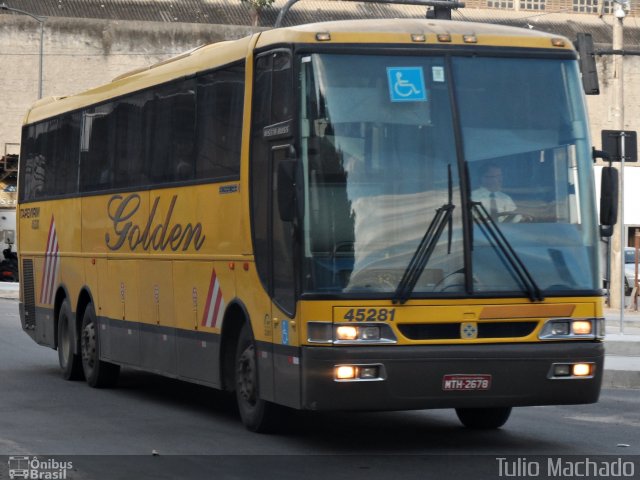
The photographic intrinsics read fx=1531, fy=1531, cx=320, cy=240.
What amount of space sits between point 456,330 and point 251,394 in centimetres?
215

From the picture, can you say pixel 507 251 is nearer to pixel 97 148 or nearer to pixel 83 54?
pixel 97 148

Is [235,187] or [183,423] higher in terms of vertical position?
[235,187]

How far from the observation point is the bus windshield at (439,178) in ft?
35.0

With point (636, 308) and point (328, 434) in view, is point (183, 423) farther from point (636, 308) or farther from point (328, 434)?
point (636, 308)

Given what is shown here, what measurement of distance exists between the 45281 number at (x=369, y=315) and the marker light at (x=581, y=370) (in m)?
1.41

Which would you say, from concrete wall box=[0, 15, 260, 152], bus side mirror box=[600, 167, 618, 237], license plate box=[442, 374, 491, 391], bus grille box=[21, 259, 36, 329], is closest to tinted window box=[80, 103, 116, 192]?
bus grille box=[21, 259, 36, 329]

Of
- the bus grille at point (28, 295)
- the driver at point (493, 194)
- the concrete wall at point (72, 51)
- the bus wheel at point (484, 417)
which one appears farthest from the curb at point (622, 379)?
the concrete wall at point (72, 51)

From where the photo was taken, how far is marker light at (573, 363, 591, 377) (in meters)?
10.9

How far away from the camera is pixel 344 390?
34.5 feet

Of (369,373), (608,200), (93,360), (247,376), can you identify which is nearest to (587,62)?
(93,360)

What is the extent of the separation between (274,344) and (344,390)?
3.11 ft

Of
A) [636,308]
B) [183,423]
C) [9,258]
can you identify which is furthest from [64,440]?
[9,258]

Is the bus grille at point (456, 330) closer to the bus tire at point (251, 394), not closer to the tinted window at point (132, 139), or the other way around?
the bus tire at point (251, 394)

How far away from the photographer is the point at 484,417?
1267cm
